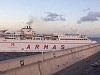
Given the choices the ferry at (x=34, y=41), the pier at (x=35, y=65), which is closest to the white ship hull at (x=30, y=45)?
the ferry at (x=34, y=41)

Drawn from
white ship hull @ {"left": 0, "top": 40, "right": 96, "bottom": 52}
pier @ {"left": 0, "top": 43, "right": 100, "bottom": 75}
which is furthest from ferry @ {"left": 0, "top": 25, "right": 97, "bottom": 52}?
pier @ {"left": 0, "top": 43, "right": 100, "bottom": 75}

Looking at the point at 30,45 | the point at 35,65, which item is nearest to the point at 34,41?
the point at 30,45

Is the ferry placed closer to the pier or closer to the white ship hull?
the white ship hull

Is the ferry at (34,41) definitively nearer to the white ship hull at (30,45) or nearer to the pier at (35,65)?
the white ship hull at (30,45)

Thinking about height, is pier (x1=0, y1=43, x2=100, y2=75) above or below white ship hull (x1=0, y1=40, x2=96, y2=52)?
above

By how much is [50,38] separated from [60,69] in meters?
106

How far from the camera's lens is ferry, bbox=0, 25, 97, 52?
145250mm

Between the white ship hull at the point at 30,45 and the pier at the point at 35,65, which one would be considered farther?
the white ship hull at the point at 30,45

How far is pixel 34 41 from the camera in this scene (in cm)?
14925

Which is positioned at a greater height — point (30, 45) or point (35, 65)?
point (35, 65)

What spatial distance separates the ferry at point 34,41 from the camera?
14525 centimetres

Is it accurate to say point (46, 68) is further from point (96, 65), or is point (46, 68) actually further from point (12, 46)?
point (12, 46)

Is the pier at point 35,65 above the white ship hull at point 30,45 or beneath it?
above

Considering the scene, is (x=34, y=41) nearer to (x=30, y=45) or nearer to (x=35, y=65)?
(x=30, y=45)
